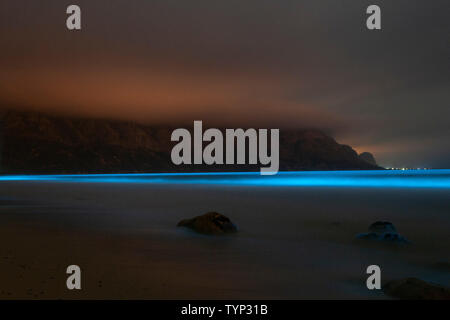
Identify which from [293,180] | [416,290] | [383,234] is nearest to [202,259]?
[416,290]

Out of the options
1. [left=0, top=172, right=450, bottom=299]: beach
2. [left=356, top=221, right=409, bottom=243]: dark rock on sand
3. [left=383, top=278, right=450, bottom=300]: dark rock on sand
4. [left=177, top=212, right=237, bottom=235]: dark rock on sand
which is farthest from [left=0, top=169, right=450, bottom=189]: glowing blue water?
[left=383, top=278, right=450, bottom=300]: dark rock on sand

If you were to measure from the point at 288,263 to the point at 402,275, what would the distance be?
2544 mm

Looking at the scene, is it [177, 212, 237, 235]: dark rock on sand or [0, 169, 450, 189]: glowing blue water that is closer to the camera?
[177, 212, 237, 235]: dark rock on sand

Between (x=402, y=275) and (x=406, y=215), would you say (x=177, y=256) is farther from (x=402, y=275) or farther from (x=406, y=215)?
(x=406, y=215)

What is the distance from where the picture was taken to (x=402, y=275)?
7125 mm

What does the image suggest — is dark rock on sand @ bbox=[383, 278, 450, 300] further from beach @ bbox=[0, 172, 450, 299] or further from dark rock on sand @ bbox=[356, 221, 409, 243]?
dark rock on sand @ bbox=[356, 221, 409, 243]

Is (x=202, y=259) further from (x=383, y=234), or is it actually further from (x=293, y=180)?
(x=293, y=180)

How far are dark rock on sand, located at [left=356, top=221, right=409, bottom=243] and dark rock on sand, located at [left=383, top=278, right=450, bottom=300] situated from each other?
4.48 m

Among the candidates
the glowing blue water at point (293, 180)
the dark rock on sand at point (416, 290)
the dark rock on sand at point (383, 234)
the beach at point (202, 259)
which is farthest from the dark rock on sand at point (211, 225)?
the glowing blue water at point (293, 180)

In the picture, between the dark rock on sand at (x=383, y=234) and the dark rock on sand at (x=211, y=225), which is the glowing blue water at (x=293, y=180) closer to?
the dark rock on sand at (x=383, y=234)

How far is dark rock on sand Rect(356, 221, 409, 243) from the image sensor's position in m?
9.96

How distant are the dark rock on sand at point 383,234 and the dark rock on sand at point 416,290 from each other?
4477 millimetres
